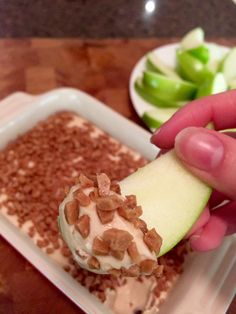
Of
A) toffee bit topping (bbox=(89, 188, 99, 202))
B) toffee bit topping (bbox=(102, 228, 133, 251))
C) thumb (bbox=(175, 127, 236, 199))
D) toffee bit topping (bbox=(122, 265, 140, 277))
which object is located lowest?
toffee bit topping (bbox=(122, 265, 140, 277))

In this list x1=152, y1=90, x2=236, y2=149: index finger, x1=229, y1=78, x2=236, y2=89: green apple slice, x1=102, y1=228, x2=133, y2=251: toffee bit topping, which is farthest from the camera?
x1=229, y1=78, x2=236, y2=89: green apple slice

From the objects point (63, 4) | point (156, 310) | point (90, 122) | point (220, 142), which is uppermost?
point (220, 142)

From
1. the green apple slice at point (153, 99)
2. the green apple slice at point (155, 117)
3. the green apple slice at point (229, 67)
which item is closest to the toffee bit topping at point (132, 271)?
the green apple slice at point (155, 117)

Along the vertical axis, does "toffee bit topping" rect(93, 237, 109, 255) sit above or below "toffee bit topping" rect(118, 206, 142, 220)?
below

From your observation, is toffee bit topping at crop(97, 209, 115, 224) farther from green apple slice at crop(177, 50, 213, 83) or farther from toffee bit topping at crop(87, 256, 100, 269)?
green apple slice at crop(177, 50, 213, 83)

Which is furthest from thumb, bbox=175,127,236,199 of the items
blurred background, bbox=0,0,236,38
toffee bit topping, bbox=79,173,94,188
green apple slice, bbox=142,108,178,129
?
blurred background, bbox=0,0,236,38

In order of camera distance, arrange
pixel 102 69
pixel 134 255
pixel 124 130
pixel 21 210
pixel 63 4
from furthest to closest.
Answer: pixel 63 4
pixel 102 69
pixel 124 130
pixel 21 210
pixel 134 255

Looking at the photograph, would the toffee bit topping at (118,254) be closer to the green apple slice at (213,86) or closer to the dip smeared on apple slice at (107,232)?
the dip smeared on apple slice at (107,232)

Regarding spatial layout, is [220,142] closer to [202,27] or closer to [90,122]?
[90,122]

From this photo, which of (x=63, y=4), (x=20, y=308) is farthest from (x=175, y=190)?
(x=63, y=4)
